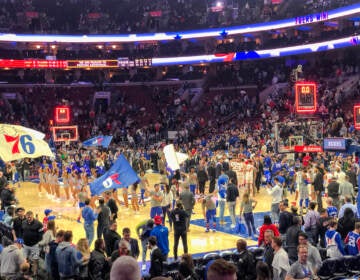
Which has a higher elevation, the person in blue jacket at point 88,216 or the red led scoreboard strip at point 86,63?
the red led scoreboard strip at point 86,63

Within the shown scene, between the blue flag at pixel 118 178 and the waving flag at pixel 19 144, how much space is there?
5.05ft

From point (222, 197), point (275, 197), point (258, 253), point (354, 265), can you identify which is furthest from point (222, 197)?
point (354, 265)

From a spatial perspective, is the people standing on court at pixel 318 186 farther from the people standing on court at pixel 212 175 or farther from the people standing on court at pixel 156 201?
the people standing on court at pixel 156 201

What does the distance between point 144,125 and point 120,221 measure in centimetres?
2844

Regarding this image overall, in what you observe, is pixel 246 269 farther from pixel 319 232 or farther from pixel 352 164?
pixel 352 164

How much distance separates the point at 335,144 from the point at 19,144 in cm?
859

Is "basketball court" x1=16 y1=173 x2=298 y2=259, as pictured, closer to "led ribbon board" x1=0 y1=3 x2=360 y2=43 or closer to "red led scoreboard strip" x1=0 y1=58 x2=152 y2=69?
"led ribbon board" x1=0 y1=3 x2=360 y2=43

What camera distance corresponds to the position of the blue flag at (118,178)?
1434 centimetres

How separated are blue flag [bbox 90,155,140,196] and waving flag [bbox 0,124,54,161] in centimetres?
154

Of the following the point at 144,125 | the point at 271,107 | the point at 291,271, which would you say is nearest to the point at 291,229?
the point at 291,271

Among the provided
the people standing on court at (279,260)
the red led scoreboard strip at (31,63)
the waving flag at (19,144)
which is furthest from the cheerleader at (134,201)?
the red led scoreboard strip at (31,63)

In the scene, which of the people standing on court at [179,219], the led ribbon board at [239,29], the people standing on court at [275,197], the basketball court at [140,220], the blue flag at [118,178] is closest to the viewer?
the people standing on court at [179,219]

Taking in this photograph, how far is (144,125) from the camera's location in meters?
47.0

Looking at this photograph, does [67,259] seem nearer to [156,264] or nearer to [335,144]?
[156,264]
